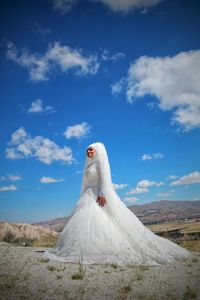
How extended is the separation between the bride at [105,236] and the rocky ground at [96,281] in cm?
53

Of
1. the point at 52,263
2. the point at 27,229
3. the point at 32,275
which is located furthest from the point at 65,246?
the point at 27,229

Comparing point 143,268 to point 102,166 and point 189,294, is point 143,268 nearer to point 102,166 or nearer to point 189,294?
point 189,294

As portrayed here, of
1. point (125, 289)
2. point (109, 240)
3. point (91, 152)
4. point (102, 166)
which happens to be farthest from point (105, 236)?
point (91, 152)

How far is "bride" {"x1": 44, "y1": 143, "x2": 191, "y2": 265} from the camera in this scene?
10273mm

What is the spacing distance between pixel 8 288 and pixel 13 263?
3175 millimetres

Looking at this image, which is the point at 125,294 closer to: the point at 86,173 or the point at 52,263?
the point at 52,263

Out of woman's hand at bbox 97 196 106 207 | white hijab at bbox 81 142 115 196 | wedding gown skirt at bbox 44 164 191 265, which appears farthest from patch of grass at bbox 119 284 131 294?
white hijab at bbox 81 142 115 196

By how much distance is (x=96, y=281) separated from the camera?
312 inches

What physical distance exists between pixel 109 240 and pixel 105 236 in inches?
8.9

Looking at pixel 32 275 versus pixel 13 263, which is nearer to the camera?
pixel 32 275

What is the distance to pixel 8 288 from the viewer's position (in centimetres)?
710

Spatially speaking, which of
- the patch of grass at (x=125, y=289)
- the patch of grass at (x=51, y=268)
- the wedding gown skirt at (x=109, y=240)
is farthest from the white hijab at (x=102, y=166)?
the patch of grass at (x=125, y=289)

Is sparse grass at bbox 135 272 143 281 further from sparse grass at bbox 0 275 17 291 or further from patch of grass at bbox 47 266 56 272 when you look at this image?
sparse grass at bbox 0 275 17 291

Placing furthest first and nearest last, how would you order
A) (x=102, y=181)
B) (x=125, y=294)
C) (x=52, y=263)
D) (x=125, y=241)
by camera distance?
(x=102, y=181), (x=125, y=241), (x=52, y=263), (x=125, y=294)
